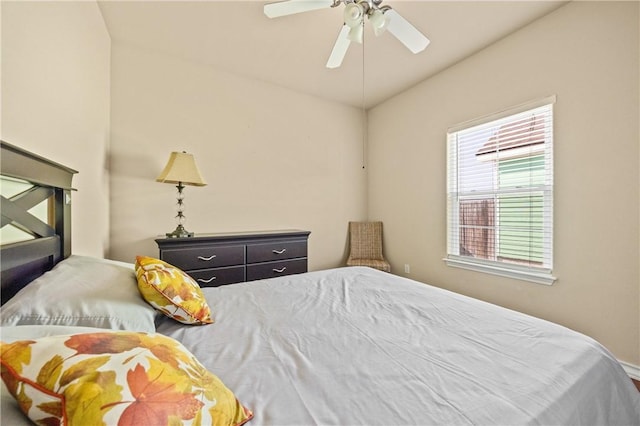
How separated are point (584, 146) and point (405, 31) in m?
1.59

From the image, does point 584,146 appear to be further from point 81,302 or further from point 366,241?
point 81,302

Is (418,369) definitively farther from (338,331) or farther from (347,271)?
(347,271)

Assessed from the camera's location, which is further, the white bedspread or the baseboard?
the baseboard

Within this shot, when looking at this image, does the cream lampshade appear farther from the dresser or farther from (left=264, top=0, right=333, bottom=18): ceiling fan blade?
(left=264, top=0, right=333, bottom=18): ceiling fan blade

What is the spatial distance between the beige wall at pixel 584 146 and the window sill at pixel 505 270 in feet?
0.18

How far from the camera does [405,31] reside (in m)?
1.64

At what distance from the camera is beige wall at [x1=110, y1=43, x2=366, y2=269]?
2457 mm

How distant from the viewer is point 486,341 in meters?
0.98

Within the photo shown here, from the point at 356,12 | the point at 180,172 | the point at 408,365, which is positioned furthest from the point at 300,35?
the point at 408,365

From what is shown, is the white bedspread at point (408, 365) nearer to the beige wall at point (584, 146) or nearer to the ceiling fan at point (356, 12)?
the beige wall at point (584, 146)

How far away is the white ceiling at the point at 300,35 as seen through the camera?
6.55ft

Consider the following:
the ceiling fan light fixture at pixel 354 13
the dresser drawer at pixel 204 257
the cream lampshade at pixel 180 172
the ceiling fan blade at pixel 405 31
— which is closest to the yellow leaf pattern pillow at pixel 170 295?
the dresser drawer at pixel 204 257

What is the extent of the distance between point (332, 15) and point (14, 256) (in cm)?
235

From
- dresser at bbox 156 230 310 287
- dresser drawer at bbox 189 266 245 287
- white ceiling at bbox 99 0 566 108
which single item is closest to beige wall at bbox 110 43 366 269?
white ceiling at bbox 99 0 566 108
